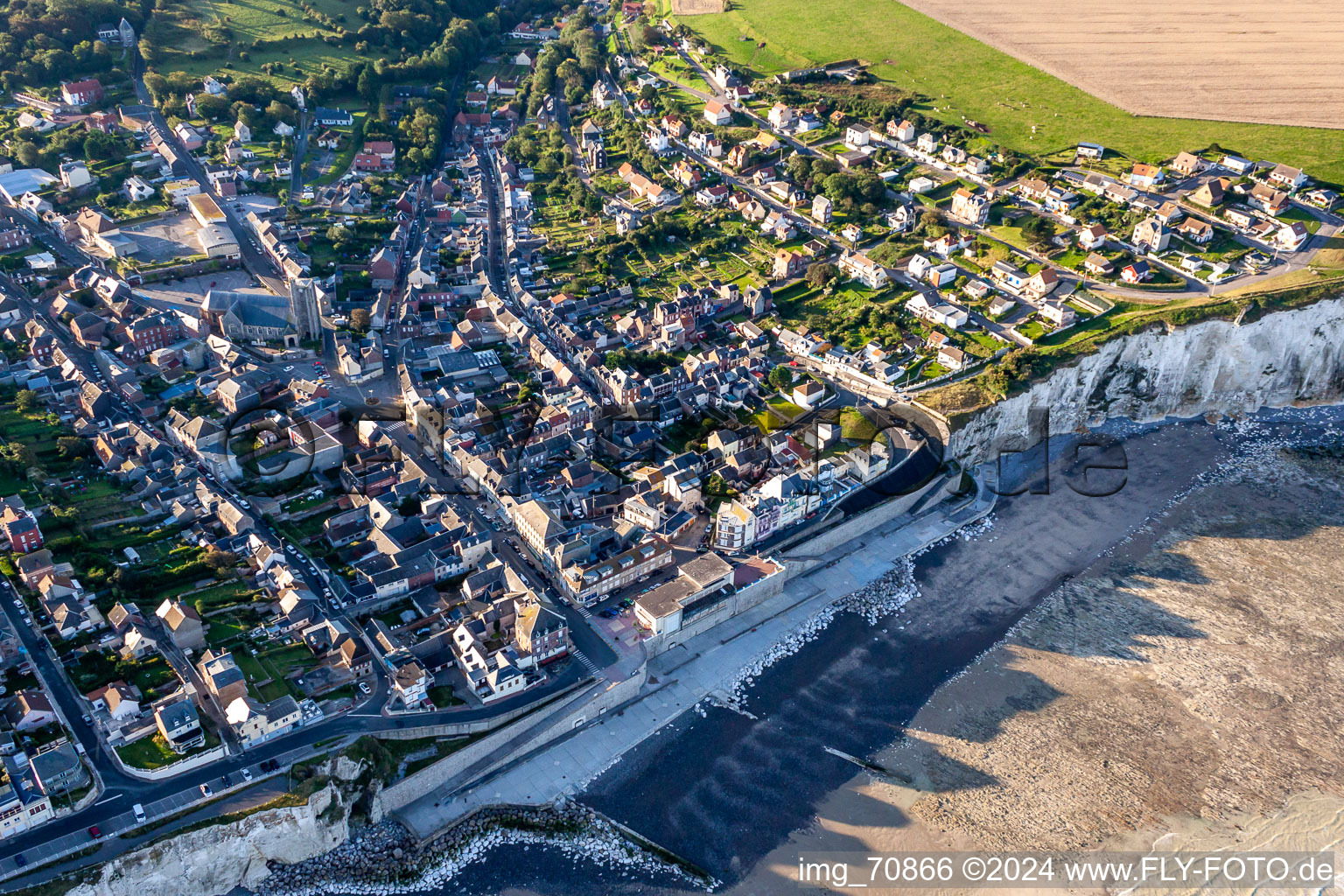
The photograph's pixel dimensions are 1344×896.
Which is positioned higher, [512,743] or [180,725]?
[180,725]

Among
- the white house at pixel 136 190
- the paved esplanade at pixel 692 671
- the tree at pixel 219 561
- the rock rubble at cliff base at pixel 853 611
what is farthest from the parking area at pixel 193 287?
the rock rubble at cliff base at pixel 853 611

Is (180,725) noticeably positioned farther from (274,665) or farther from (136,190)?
(136,190)

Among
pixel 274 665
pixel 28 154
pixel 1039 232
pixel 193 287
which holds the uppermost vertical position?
pixel 28 154

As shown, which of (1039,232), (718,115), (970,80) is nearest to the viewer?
(1039,232)

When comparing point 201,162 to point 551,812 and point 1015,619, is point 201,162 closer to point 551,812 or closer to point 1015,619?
point 551,812

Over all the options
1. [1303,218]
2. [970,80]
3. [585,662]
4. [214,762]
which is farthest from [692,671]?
[970,80]

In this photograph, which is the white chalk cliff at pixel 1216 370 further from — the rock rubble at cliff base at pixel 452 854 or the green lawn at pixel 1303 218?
the rock rubble at cliff base at pixel 452 854

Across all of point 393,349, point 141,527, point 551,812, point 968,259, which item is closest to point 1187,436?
point 968,259

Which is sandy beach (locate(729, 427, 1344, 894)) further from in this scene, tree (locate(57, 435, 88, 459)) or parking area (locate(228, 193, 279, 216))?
parking area (locate(228, 193, 279, 216))

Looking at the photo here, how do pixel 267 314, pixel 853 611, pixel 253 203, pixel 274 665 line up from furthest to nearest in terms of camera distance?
pixel 253 203 → pixel 267 314 → pixel 853 611 → pixel 274 665

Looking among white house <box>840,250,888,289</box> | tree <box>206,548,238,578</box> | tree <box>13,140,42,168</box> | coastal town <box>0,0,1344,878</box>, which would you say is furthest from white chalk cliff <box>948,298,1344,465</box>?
tree <box>13,140,42,168</box>
